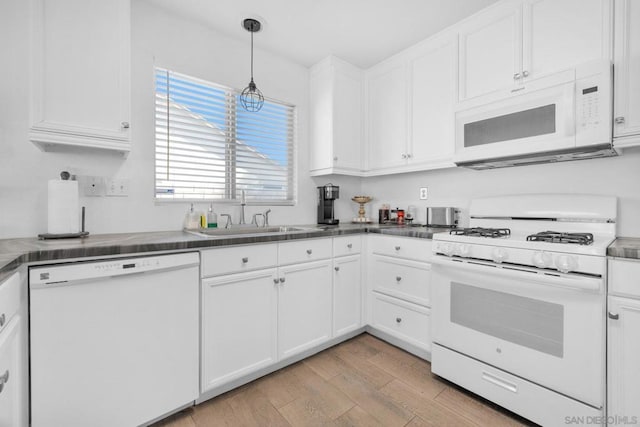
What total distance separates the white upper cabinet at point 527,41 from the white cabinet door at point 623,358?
1.30 metres

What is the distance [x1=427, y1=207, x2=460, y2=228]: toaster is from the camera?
235cm

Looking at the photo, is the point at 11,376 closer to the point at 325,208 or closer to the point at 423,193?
the point at 325,208

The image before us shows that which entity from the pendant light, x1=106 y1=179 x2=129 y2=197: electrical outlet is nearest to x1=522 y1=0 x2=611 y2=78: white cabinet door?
the pendant light

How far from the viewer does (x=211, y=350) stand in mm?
1572

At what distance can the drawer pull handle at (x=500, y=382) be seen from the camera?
4.84ft

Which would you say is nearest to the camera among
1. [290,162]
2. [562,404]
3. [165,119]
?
[562,404]

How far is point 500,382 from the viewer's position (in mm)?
1521

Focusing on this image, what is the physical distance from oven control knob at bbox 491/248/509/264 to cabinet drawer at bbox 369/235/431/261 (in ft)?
1.56

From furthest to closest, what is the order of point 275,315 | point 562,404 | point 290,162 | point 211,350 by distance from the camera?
1. point 290,162
2. point 275,315
3. point 211,350
4. point 562,404

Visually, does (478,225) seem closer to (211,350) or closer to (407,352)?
(407,352)

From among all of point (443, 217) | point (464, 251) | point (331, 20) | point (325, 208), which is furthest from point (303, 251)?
point (331, 20)

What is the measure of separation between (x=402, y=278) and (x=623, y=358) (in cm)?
114

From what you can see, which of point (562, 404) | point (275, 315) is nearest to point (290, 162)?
point (275, 315)

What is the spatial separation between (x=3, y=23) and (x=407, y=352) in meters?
3.12
